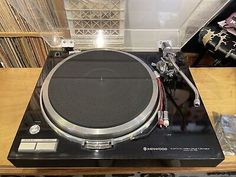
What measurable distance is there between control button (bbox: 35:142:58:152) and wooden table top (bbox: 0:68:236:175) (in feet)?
0.34

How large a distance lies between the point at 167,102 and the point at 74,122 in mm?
301

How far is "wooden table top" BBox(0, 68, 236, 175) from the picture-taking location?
0.74 metres

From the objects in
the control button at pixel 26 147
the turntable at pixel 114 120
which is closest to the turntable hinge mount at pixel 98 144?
the turntable at pixel 114 120

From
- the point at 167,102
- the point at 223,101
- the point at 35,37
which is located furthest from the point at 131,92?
the point at 35,37

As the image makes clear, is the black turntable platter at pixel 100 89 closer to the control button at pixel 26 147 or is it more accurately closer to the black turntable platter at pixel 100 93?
the black turntable platter at pixel 100 93

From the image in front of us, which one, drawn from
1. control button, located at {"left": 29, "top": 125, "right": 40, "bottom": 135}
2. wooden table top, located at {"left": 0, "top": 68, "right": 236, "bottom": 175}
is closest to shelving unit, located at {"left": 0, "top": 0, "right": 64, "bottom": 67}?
wooden table top, located at {"left": 0, "top": 68, "right": 236, "bottom": 175}

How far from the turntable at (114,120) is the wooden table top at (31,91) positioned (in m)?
0.09

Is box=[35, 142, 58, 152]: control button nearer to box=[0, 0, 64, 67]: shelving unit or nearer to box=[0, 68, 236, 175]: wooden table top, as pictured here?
box=[0, 68, 236, 175]: wooden table top

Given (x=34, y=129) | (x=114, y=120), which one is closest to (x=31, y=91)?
(x=34, y=129)

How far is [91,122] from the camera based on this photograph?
698 mm

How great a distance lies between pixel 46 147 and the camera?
670mm

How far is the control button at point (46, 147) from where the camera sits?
67cm

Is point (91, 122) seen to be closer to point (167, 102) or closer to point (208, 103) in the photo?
point (167, 102)

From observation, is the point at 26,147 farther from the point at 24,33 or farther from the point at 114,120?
the point at 24,33
